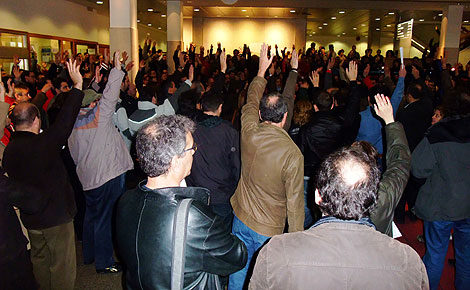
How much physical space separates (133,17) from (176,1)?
460cm

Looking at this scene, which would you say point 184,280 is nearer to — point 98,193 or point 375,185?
point 375,185

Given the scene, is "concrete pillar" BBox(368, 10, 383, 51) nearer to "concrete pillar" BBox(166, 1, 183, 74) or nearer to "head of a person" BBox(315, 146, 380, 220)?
"concrete pillar" BBox(166, 1, 183, 74)

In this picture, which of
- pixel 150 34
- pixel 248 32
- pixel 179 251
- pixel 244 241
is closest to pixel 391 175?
pixel 179 251

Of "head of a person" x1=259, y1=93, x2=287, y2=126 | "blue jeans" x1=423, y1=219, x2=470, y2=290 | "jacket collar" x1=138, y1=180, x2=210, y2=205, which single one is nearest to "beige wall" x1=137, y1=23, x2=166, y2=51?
"head of a person" x1=259, y1=93, x2=287, y2=126

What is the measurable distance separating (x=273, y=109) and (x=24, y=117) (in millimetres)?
1784

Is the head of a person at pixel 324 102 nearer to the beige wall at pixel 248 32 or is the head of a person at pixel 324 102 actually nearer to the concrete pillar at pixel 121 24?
the concrete pillar at pixel 121 24

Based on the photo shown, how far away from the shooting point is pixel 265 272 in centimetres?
130

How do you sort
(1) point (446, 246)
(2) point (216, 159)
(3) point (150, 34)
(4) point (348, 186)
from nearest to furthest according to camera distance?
1. (4) point (348, 186)
2. (1) point (446, 246)
3. (2) point (216, 159)
4. (3) point (150, 34)

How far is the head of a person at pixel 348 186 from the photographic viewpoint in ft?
4.35

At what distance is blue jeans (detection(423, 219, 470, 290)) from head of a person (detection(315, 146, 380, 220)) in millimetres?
1940

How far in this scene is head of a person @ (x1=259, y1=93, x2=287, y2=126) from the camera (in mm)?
2691

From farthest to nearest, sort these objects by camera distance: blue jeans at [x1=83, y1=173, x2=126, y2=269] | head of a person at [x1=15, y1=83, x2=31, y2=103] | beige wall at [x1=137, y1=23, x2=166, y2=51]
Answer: beige wall at [x1=137, y1=23, x2=166, y2=51], head of a person at [x1=15, y1=83, x2=31, y2=103], blue jeans at [x1=83, y1=173, x2=126, y2=269]

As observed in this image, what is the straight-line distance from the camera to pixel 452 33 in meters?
13.8

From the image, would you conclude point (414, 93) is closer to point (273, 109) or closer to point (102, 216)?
point (273, 109)
